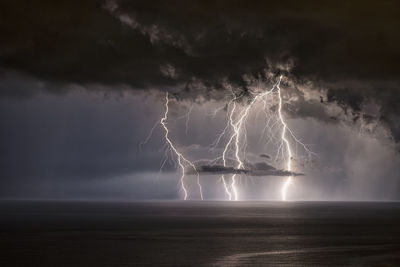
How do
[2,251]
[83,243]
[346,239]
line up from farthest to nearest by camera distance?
1. [346,239]
2. [83,243]
3. [2,251]

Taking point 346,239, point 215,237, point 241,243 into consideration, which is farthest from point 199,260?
point 346,239

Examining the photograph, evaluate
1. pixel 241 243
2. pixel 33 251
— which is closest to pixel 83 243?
pixel 33 251

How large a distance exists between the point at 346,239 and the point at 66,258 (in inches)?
1355

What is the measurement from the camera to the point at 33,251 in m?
49.3

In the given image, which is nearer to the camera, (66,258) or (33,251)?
(66,258)

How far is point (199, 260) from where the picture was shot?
43.9m

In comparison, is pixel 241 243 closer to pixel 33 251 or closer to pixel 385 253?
pixel 385 253

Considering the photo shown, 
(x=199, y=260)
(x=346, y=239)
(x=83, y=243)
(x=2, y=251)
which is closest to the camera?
(x=199, y=260)

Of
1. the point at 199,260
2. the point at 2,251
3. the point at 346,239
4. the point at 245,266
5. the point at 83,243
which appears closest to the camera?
the point at 245,266

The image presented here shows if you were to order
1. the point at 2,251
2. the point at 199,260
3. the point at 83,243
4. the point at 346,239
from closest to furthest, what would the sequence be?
the point at 199,260 < the point at 2,251 < the point at 83,243 < the point at 346,239

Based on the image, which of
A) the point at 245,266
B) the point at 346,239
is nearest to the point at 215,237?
the point at 346,239

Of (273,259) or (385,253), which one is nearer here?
(273,259)

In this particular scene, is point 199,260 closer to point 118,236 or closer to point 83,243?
point 83,243

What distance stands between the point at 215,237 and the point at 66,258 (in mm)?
24950
